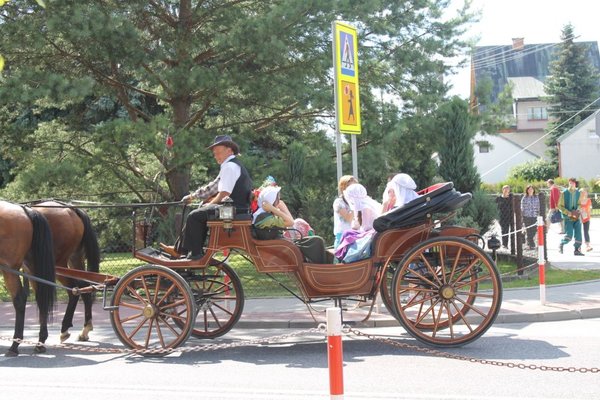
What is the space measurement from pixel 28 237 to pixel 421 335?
4271 millimetres

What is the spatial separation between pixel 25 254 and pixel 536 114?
69.9 m

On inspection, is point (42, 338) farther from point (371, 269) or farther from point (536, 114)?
point (536, 114)

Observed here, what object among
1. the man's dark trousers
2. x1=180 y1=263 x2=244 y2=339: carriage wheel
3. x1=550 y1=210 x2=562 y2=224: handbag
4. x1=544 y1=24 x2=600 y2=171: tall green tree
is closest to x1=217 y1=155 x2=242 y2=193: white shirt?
the man's dark trousers

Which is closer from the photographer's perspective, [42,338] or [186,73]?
[42,338]

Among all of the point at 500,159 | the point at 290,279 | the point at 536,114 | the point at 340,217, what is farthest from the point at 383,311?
the point at 536,114

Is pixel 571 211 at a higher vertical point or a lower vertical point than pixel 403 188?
lower

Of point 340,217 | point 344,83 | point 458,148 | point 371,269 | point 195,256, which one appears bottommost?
point 371,269

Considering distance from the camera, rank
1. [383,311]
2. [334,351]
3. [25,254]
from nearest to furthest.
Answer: [334,351] → [25,254] → [383,311]

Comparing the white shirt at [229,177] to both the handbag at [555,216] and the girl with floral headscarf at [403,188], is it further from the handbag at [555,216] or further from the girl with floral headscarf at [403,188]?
the handbag at [555,216]

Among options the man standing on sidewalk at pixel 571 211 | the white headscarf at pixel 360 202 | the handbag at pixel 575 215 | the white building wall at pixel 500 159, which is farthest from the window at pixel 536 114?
the white headscarf at pixel 360 202

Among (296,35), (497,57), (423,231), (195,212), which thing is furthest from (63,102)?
(497,57)

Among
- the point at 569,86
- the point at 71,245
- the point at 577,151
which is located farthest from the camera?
the point at 569,86

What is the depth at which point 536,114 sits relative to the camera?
242 feet

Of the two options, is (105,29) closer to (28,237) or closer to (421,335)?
(28,237)
